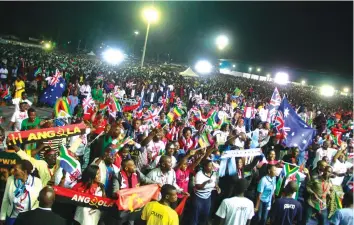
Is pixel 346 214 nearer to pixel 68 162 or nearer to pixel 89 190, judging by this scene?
pixel 89 190

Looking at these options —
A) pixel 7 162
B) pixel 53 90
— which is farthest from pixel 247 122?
pixel 7 162

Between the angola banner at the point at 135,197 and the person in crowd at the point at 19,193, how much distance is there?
1137 millimetres

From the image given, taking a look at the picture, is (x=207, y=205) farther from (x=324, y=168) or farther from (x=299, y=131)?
(x=299, y=131)

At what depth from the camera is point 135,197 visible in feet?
15.6

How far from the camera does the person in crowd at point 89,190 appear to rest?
4.55m

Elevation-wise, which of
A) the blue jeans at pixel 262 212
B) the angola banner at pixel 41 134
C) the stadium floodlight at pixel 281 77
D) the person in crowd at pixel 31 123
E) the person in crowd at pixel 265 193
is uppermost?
the stadium floodlight at pixel 281 77

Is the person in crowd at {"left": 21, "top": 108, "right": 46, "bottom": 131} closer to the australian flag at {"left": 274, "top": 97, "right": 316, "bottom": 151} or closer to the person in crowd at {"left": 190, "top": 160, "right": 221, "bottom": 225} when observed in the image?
the person in crowd at {"left": 190, "top": 160, "right": 221, "bottom": 225}

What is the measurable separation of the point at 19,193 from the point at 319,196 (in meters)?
5.22

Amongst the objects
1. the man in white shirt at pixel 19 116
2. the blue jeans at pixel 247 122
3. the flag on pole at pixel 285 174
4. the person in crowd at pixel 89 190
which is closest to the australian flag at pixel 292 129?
the flag on pole at pixel 285 174

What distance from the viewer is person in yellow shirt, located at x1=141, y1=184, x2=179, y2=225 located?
4.04 metres

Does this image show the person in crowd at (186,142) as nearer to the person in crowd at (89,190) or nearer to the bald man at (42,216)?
the person in crowd at (89,190)

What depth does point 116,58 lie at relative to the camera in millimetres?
55344

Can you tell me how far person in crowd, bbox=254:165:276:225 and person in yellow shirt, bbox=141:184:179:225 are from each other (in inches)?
101

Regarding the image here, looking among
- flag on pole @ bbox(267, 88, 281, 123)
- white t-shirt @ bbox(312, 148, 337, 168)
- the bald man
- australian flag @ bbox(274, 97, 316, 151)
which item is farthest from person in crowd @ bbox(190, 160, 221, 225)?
flag on pole @ bbox(267, 88, 281, 123)
